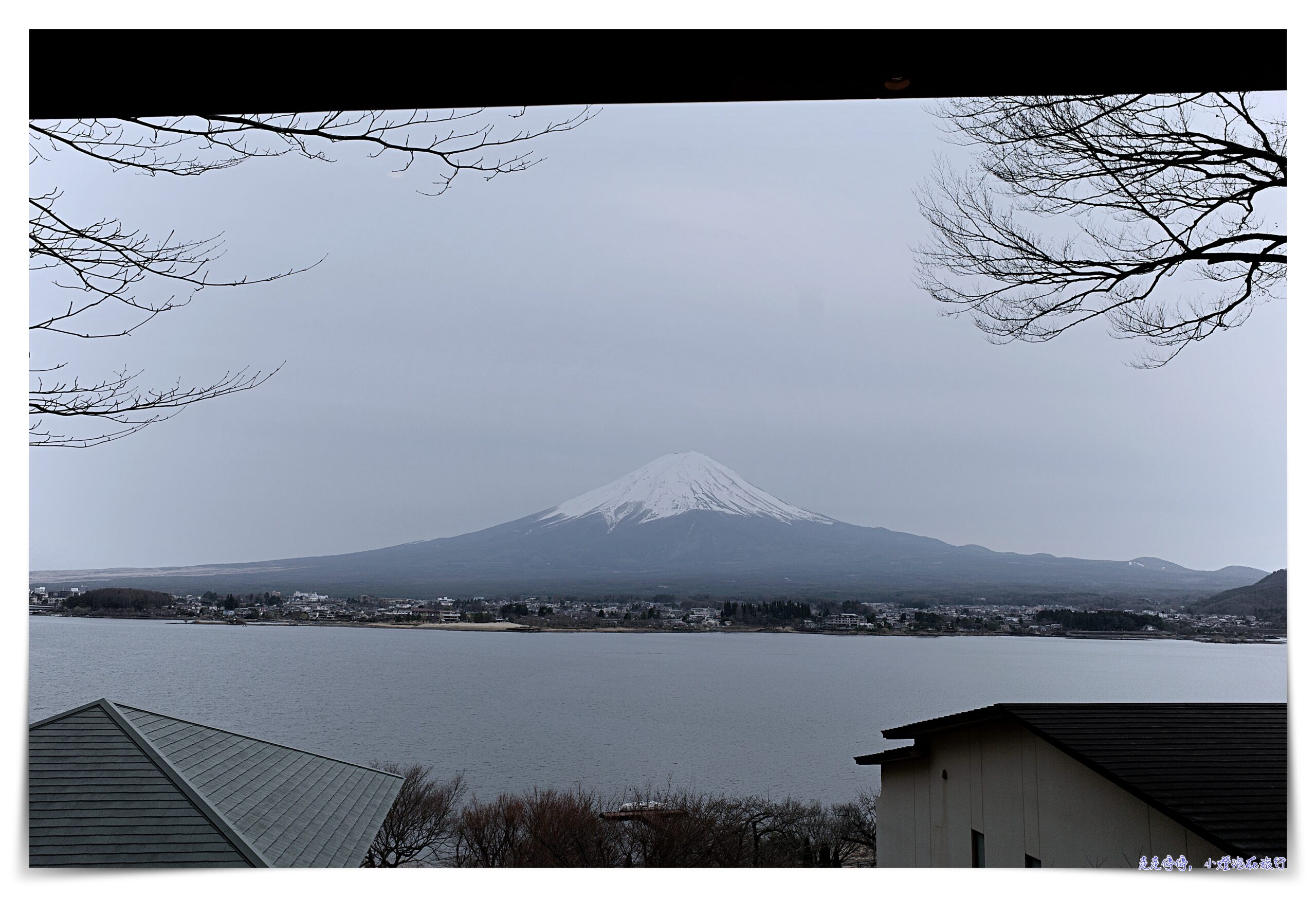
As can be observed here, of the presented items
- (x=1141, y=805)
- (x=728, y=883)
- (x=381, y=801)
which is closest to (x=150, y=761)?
(x=381, y=801)

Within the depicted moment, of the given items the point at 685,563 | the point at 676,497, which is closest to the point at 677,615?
the point at 685,563

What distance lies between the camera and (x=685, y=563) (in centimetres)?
3775

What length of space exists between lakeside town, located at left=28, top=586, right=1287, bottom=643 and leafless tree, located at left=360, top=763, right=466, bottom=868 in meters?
4.65

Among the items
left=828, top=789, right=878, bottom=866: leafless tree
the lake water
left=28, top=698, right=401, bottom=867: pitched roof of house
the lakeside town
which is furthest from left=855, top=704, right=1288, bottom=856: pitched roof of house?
the lake water

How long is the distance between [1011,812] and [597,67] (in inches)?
121

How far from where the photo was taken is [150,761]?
4.68 m

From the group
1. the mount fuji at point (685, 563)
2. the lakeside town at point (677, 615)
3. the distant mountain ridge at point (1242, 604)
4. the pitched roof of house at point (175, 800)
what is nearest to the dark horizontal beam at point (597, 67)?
the pitched roof of house at point (175, 800)

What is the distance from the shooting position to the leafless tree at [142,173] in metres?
1.79

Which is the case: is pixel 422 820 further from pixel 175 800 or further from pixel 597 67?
pixel 597 67

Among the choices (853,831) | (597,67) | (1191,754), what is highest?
(597,67)

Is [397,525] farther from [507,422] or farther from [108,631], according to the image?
[108,631]

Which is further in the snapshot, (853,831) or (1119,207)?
(853,831)

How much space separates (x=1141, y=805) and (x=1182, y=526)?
3740 centimetres

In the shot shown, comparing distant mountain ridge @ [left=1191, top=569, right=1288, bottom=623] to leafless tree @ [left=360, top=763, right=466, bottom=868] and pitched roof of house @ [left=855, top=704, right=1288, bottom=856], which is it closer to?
pitched roof of house @ [left=855, top=704, right=1288, bottom=856]
